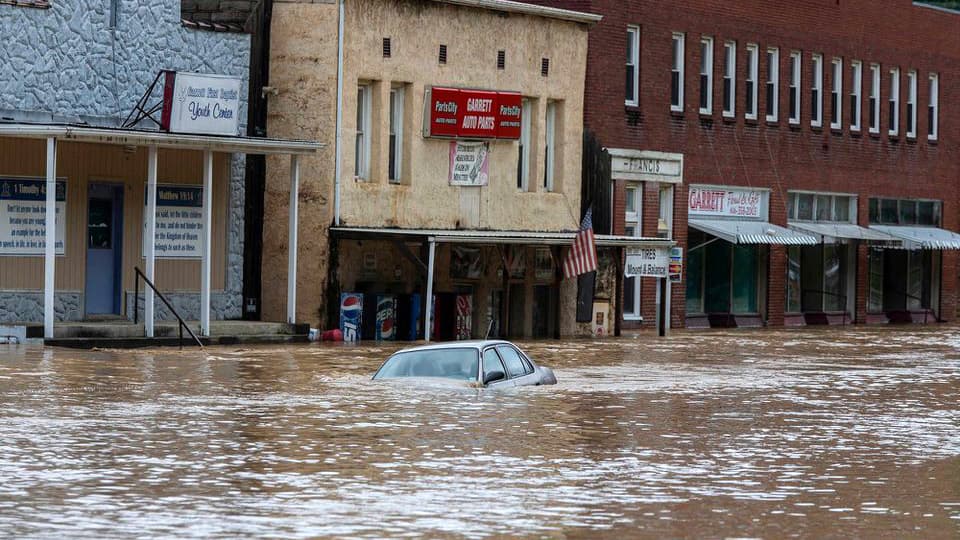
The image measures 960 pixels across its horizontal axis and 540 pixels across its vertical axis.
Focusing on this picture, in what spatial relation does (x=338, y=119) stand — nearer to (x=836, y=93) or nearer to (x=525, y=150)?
(x=525, y=150)

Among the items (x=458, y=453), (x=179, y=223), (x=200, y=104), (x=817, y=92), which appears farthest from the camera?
(x=817, y=92)

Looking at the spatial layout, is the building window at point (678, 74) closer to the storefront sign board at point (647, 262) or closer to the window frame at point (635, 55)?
the window frame at point (635, 55)

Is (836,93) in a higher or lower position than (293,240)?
higher

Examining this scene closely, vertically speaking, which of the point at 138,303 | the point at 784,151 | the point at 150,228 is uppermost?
the point at 784,151

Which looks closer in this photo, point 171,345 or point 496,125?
point 171,345

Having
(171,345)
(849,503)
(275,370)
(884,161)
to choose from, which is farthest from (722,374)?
(884,161)

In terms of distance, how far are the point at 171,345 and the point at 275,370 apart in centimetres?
552

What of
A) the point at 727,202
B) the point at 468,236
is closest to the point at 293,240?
the point at 468,236

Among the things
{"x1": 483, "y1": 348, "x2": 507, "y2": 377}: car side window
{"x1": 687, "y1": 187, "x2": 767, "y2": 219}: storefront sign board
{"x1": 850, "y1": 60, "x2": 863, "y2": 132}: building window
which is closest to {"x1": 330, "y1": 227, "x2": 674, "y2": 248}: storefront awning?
{"x1": 687, "y1": 187, "x2": 767, "y2": 219}: storefront sign board

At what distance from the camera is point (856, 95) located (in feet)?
186

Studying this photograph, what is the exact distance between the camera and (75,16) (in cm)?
3372

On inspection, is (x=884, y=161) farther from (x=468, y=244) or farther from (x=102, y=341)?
(x=102, y=341)

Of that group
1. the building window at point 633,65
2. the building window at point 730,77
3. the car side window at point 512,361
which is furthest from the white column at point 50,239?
the building window at point 730,77

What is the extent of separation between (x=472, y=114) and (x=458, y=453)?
23845 millimetres
